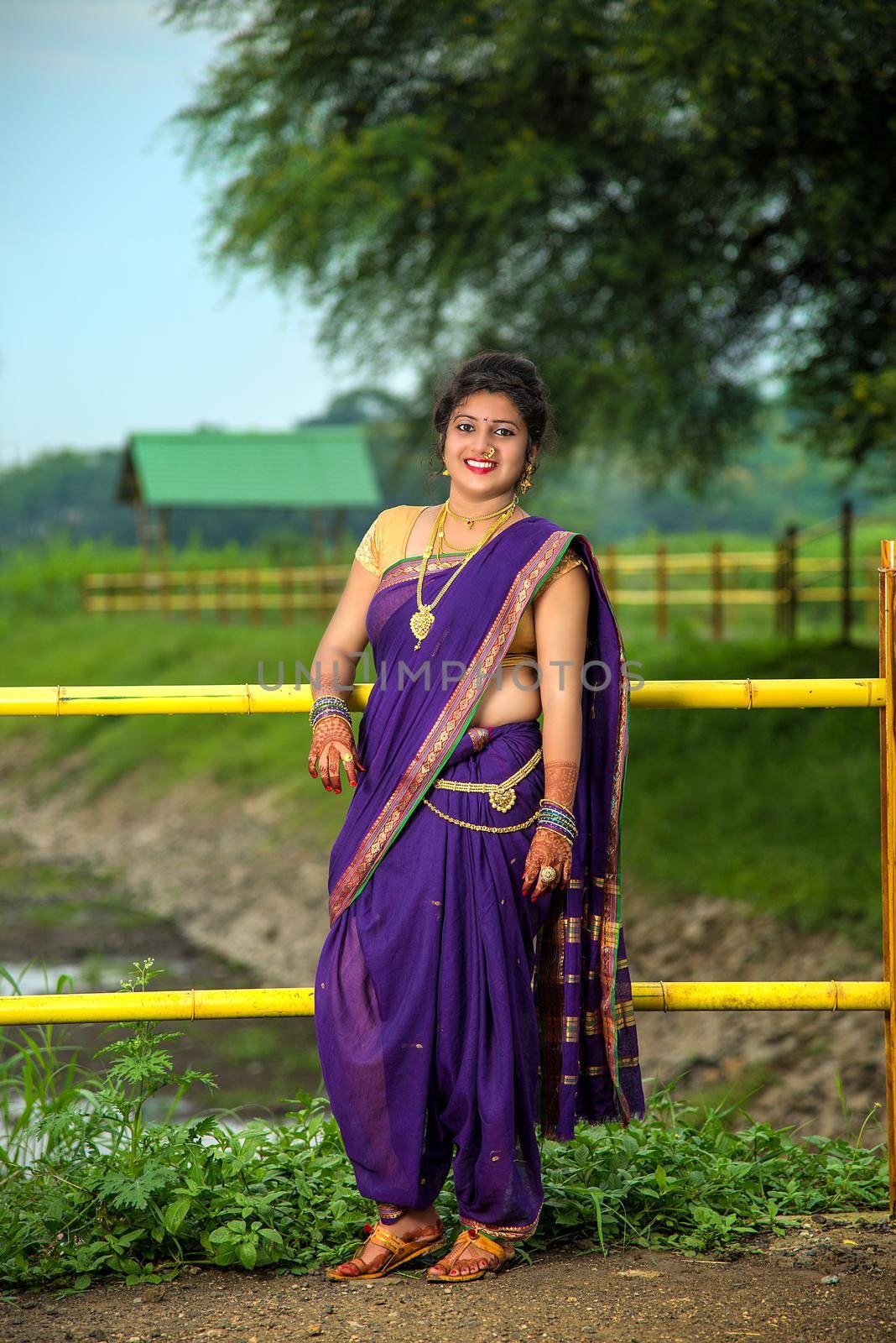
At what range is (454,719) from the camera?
2.57 m

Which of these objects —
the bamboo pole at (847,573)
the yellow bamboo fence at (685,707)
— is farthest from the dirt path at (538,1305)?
the bamboo pole at (847,573)

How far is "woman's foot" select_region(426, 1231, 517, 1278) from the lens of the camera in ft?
8.36

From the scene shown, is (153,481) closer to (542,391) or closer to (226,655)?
(226,655)

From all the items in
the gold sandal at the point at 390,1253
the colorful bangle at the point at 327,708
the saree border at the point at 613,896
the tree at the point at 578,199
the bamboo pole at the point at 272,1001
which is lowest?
the gold sandal at the point at 390,1253

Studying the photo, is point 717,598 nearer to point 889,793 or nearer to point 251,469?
point 889,793

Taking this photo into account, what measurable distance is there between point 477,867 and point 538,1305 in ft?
2.56

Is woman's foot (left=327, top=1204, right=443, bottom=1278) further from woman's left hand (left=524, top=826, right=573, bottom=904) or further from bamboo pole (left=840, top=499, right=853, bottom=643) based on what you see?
bamboo pole (left=840, top=499, right=853, bottom=643)

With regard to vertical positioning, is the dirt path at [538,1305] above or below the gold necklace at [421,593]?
below

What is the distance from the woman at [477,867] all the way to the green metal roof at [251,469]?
87.0 feet

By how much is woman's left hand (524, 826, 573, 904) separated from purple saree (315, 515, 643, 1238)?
0.29ft

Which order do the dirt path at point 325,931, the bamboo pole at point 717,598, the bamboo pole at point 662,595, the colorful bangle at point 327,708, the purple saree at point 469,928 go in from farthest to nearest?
1. the bamboo pole at point 662,595
2. the bamboo pole at point 717,598
3. the dirt path at point 325,931
4. the colorful bangle at point 327,708
5. the purple saree at point 469,928

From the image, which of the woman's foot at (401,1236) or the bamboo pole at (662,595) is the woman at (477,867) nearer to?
the woman's foot at (401,1236)

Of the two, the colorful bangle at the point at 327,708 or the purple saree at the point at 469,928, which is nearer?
the purple saree at the point at 469,928

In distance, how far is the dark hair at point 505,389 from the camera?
106 inches
